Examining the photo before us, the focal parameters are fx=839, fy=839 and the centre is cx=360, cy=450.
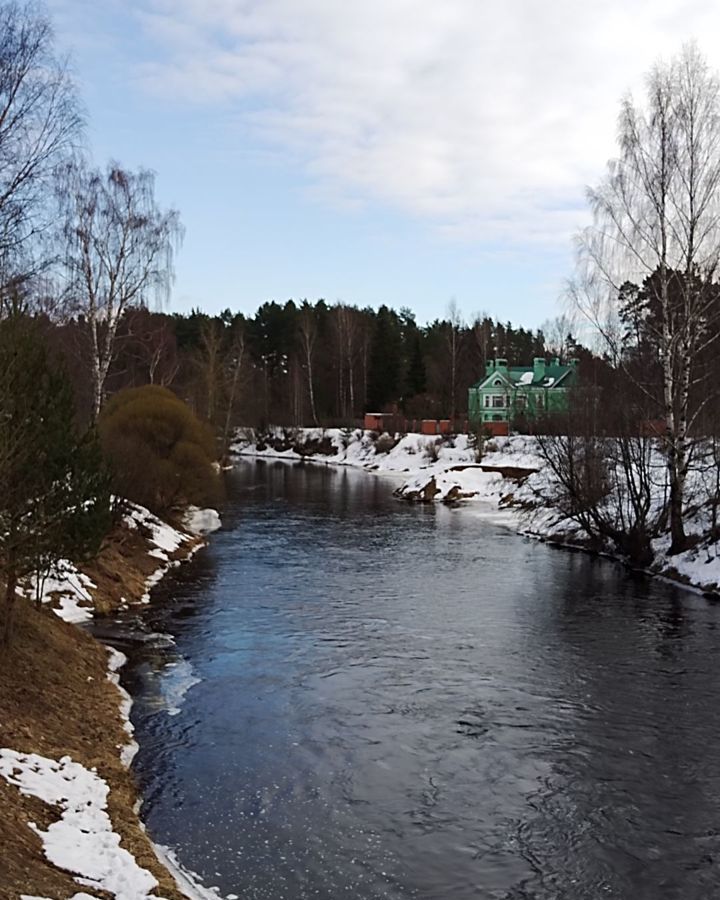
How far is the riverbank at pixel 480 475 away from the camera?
2077cm

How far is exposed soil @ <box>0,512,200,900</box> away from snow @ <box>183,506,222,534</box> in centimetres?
1475

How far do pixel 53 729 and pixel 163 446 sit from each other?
17368 millimetres

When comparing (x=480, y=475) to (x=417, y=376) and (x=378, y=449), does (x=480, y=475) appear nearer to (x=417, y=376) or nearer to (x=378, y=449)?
(x=378, y=449)

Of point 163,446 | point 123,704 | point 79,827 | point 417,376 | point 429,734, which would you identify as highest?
point 417,376

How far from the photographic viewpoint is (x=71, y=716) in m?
9.49

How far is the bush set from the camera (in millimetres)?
24594

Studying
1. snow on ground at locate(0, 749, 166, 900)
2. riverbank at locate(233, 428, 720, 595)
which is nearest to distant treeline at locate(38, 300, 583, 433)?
riverbank at locate(233, 428, 720, 595)

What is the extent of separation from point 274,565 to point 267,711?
10.6 metres

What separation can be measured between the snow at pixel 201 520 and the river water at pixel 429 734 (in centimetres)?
784

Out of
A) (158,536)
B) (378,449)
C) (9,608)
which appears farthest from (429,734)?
(378,449)

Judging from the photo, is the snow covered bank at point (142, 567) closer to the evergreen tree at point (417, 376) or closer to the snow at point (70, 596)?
the snow at point (70, 596)

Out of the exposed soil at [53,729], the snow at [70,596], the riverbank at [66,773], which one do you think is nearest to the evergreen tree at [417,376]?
the snow at [70,596]

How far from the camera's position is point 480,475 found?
144ft

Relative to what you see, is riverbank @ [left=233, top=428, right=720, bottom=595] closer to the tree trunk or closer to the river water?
the river water
